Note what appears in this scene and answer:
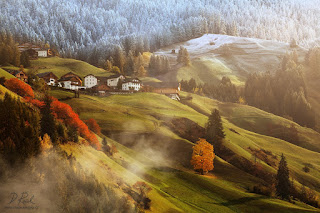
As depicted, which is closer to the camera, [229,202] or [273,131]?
[229,202]

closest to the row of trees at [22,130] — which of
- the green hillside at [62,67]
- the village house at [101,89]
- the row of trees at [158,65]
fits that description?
the village house at [101,89]

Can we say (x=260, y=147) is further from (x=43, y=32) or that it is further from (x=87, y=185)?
(x=43, y=32)

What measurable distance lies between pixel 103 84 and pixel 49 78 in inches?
581

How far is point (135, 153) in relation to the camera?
57.0 metres

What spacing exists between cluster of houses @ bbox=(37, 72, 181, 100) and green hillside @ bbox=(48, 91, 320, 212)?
374 centimetres

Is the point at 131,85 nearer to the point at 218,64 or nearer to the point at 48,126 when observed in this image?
the point at 48,126

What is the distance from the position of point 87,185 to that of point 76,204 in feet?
8.32

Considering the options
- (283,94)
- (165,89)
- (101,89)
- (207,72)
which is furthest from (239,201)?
(207,72)

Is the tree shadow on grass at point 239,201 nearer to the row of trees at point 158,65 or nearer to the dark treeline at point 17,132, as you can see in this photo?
the dark treeline at point 17,132

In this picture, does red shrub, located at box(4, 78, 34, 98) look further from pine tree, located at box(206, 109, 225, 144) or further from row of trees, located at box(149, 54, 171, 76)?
row of trees, located at box(149, 54, 171, 76)

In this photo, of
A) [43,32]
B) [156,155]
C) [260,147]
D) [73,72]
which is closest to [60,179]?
[156,155]

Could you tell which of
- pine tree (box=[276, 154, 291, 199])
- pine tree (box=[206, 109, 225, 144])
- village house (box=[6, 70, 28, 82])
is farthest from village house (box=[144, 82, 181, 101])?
pine tree (box=[276, 154, 291, 199])

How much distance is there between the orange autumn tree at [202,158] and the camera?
193 ft

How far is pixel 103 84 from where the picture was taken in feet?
265
